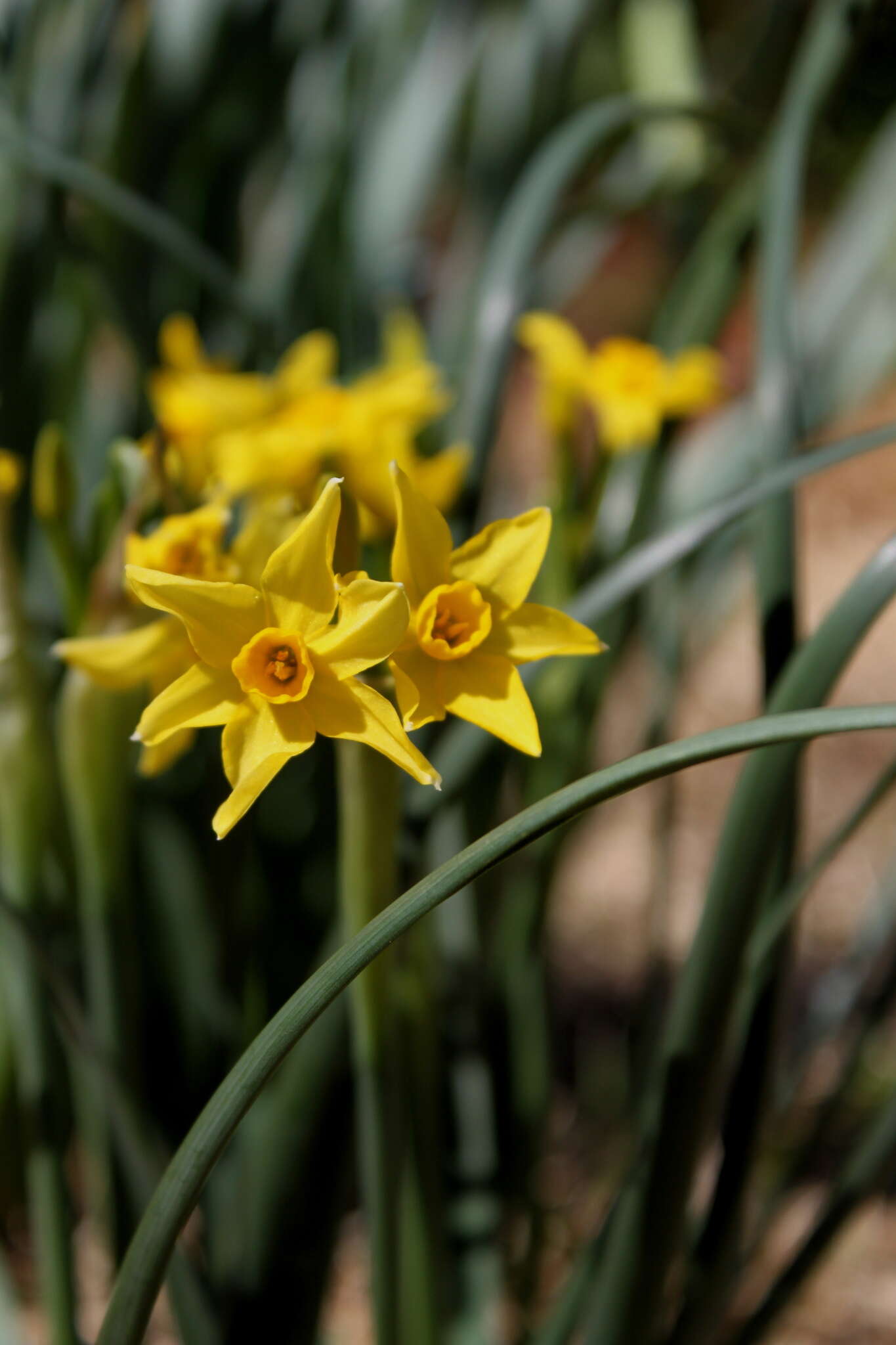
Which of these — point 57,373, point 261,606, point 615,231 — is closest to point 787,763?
point 261,606

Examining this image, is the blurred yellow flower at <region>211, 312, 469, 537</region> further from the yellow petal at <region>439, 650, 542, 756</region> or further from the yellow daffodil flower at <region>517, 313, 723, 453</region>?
the yellow petal at <region>439, 650, 542, 756</region>

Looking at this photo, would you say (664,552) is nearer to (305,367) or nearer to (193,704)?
(193,704)

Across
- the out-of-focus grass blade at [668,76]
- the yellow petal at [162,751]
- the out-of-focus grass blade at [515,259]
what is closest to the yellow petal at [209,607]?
the yellow petal at [162,751]

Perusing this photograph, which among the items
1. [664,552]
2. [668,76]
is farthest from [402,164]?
[664,552]

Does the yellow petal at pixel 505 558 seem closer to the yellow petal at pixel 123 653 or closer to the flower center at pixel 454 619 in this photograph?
the flower center at pixel 454 619

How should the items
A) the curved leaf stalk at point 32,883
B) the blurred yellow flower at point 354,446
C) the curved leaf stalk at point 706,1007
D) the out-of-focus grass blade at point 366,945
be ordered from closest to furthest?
the out-of-focus grass blade at point 366,945 → the curved leaf stalk at point 706,1007 → the curved leaf stalk at point 32,883 → the blurred yellow flower at point 354,446
